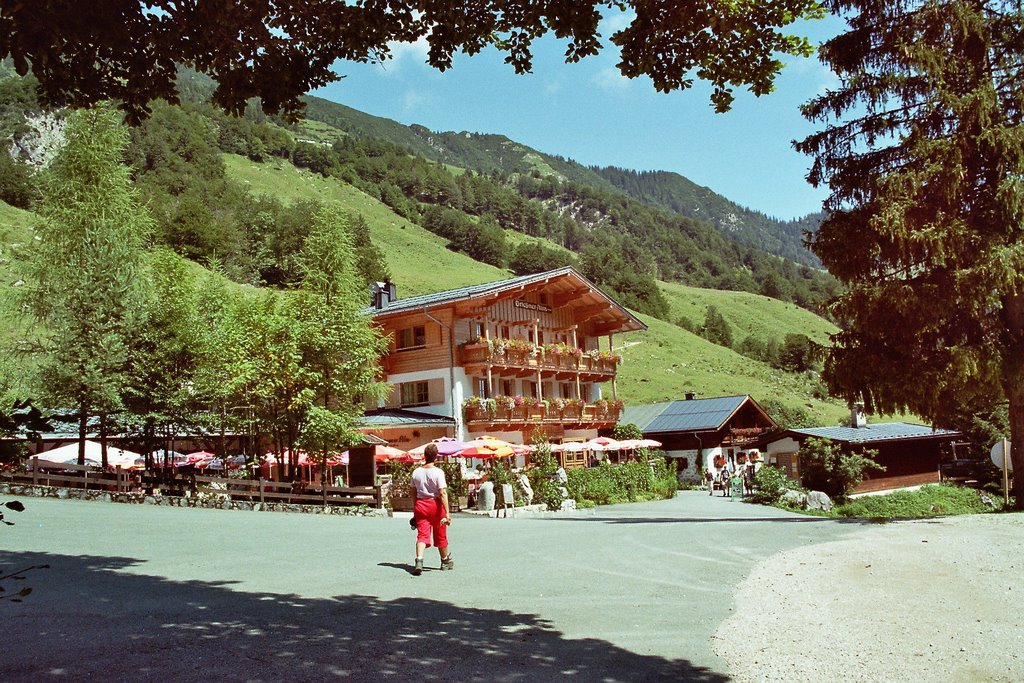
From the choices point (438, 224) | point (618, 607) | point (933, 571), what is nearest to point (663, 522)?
point (933, 571)

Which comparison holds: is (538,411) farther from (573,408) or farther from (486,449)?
(486,449)

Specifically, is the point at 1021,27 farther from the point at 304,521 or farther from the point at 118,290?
the point at 118,290

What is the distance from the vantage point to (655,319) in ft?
407

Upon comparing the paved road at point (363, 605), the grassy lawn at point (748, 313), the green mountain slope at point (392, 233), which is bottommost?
the paved road at point (363, 605)

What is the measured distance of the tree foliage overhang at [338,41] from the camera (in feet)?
21.8

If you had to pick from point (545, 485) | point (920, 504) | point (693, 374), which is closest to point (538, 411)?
point (545, 485)

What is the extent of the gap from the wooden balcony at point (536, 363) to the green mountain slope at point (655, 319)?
87.3 ft

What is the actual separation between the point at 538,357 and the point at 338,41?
3746 cm

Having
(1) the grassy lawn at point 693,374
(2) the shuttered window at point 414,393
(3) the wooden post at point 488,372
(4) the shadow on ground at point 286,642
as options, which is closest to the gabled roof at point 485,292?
(3) the wooden post at point 488,372

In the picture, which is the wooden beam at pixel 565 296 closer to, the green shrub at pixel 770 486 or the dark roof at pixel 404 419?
the dark roof at pixel 404 419

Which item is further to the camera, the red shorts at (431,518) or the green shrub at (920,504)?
the green shrub at (920,504)

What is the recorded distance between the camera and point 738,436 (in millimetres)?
53906

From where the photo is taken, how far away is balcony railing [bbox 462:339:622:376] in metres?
40.6

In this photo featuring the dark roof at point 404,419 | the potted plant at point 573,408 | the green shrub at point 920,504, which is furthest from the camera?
the potted plant at point 573,408
